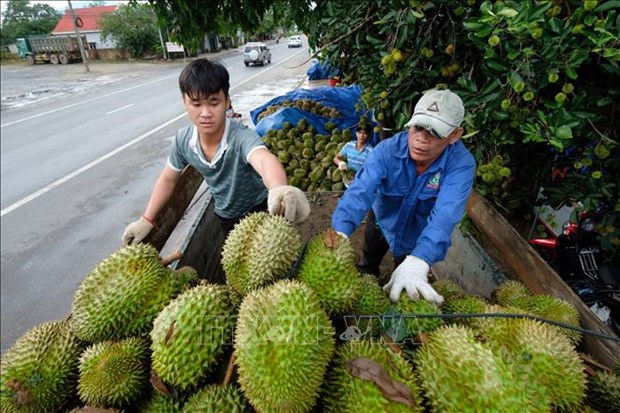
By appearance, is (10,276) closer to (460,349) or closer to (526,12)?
(460,349)

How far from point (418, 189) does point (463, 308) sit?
116cm

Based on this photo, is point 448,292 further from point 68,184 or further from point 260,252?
point 68,184

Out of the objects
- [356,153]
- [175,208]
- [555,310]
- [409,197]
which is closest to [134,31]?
[356,153]

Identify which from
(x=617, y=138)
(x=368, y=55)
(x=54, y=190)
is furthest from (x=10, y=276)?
(x=617, y=138)

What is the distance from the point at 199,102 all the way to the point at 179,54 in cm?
4421

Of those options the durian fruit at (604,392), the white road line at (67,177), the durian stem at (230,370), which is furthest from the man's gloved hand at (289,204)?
the white road line at (67,177)

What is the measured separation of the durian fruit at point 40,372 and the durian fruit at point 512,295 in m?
1.84

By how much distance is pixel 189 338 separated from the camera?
3.87ft

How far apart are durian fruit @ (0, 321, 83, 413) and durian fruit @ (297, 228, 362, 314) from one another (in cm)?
90

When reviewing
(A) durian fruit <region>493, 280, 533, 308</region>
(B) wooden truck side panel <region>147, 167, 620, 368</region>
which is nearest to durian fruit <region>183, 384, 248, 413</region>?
(B) wooden truck side panel <region>147, 167, 620, 368</region>

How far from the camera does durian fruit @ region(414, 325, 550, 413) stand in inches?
41.6

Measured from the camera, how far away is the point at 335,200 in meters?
4.31

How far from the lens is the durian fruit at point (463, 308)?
4.60 feet

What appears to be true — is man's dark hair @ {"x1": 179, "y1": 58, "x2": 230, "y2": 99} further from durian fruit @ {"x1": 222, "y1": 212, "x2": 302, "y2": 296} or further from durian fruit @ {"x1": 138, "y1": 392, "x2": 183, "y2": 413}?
durian fruit @ {"x1": 138, "y1": 392, "x2": 183, "y2": 413}
